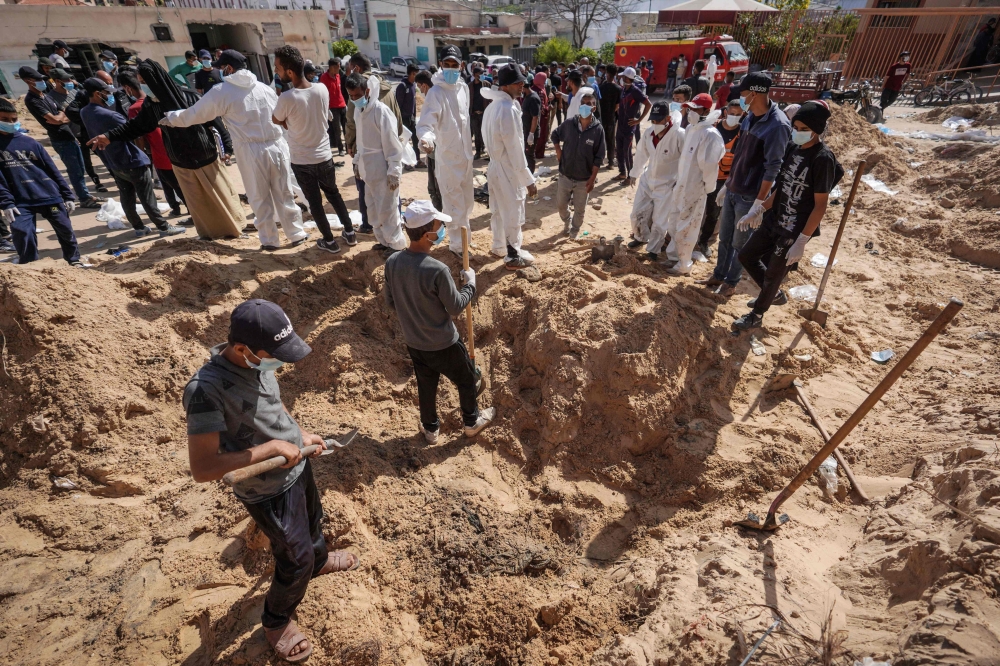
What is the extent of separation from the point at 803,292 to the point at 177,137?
710cm

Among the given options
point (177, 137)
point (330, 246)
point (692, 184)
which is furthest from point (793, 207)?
point (177, 137)

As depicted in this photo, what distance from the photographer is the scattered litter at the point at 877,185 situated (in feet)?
26.6

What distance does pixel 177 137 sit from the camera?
5195mm

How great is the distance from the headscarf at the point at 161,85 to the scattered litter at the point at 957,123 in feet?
49.1

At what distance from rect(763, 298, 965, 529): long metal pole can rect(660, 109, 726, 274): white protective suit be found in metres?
2.75

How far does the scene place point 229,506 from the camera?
3.14m

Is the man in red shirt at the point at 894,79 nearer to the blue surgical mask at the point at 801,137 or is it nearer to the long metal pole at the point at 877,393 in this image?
the blue surgical mask at the point at 801,137

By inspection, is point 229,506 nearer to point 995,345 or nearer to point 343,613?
point 343,613

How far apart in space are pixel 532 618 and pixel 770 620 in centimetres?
119

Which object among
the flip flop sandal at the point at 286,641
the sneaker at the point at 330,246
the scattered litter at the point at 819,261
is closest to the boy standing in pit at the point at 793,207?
the scattered litter at the point at 819,261

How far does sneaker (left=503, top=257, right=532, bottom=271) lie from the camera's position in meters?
5.20

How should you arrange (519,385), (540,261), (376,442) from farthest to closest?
(540,261)
(519,385)
(376,442)

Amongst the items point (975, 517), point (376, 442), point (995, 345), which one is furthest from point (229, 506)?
point (995, 345)

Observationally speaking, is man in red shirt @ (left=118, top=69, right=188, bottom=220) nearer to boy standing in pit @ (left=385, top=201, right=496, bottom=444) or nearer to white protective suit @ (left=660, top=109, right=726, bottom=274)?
boy standing in pit @ (left=385, top=201, right=496, bottom=444)
